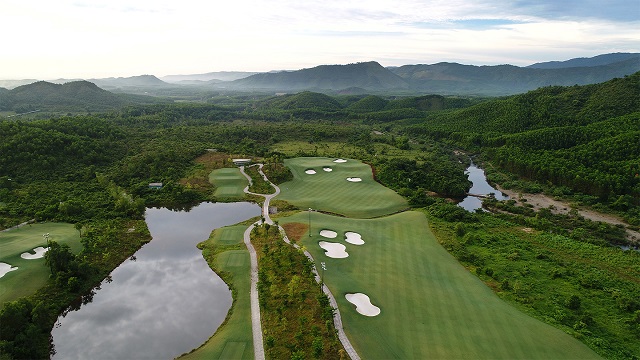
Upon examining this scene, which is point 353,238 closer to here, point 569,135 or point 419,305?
point 419,305

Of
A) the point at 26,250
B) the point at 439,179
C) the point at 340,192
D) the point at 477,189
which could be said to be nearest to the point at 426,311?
the point at 340,192

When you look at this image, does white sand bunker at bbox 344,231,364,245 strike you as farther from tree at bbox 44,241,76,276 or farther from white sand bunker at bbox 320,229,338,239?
tree at bbox 44,241,76,276

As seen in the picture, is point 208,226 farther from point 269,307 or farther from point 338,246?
point 269,307

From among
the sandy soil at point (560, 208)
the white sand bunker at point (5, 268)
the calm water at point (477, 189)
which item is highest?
the white sand bunker at point (5, 268)

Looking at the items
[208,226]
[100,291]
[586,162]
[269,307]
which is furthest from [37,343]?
[586,162]

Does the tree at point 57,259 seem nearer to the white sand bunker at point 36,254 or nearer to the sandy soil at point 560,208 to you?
the white sand bunker at point 36,254

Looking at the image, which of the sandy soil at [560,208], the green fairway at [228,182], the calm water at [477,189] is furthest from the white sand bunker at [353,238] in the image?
the sandy soil at [560,208]

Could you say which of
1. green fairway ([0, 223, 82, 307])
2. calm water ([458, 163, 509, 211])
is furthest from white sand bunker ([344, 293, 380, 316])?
calm water ([458, 163, 509, 211])
